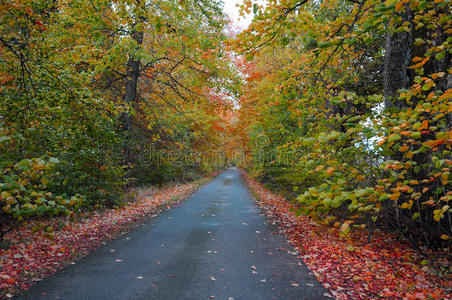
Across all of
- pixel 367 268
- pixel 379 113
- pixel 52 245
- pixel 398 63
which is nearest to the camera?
pixel 379 113

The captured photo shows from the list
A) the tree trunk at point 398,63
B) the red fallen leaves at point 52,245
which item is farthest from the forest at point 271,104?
the red fallen leaves at point 52,245

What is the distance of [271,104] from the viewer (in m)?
9.14

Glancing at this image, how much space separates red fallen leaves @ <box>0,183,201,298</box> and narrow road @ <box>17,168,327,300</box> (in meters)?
0.32

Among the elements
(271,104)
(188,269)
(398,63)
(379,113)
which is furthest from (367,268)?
(271,104)

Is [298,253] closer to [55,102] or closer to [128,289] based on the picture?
[128,289]

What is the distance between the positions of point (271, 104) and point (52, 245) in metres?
7.33

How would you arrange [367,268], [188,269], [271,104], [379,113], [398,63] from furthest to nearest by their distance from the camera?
[271,104], [398,63], [188,269], [367,268], [379,113]

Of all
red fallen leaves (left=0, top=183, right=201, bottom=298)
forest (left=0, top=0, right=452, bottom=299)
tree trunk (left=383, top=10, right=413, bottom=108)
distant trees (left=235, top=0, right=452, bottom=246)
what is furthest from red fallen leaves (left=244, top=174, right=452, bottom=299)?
red fallen leaves (left=0, top=183, right=201, bottom=298)

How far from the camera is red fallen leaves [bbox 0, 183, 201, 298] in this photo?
4364 mm

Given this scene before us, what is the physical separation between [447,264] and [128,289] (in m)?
5.39

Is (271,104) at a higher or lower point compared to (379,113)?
higher

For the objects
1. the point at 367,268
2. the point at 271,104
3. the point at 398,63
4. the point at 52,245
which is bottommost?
the point at 52,245

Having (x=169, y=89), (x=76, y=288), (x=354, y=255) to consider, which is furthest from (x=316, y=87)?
(x=169, y=89)

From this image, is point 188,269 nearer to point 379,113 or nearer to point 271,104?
point 379,113
